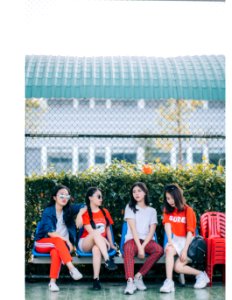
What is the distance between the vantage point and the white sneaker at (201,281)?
6066 millimetres

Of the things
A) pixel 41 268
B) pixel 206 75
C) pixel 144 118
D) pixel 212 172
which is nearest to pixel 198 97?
pixel 206 75

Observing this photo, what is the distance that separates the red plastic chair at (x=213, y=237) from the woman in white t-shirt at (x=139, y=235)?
1.86 feet

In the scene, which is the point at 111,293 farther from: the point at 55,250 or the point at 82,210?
the point at 82,210

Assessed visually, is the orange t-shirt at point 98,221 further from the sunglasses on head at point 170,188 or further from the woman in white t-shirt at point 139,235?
the sunglasses on head at point 170,188

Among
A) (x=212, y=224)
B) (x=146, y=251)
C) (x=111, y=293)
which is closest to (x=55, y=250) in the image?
(x=111, y=293)

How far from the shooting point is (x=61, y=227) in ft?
20.5

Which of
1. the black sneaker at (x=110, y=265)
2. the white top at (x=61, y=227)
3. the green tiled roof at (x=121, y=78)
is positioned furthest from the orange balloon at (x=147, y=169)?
the black sneaker at (x=110, y=265)

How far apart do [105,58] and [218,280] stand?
322 centimetres

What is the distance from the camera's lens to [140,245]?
6090mm

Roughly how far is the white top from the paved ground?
0.58 meters

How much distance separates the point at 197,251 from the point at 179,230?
12.8 inches

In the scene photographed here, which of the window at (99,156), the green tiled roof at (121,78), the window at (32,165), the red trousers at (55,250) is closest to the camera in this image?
the red trousers at (55,250)

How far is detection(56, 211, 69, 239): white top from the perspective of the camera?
6250 mm

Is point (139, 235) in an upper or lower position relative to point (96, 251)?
upper
